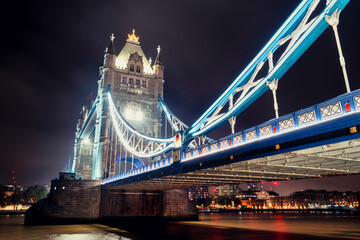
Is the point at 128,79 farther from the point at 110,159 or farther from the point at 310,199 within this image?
the point at 310,199

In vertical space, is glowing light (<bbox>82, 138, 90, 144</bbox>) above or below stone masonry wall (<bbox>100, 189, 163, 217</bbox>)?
above

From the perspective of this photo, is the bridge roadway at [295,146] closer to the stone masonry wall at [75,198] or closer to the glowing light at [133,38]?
the stone masonry wall at [75,198]

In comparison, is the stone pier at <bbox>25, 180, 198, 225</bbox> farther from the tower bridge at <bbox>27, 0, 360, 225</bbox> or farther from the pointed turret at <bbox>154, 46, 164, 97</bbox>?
the pointed turret at <bbox>154, 46, 164, 97</bbox>

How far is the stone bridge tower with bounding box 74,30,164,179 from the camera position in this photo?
48719mm

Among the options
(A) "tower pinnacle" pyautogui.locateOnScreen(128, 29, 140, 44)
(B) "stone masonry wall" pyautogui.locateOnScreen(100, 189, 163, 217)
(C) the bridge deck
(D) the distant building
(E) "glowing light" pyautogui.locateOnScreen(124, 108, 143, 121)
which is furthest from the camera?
(D) the distant building

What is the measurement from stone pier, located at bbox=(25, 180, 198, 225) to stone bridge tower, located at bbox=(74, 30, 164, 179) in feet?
22.4

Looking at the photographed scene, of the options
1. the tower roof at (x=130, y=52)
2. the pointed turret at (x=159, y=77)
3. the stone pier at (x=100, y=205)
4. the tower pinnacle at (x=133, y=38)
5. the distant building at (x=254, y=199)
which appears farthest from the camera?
the distant building at (x=254, y=199)

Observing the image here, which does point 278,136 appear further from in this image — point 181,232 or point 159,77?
point 159,77

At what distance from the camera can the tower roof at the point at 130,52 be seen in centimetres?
5788

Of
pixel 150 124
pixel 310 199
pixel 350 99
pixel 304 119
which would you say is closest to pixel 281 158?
pixel 304 119

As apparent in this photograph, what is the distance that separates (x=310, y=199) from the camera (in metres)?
171

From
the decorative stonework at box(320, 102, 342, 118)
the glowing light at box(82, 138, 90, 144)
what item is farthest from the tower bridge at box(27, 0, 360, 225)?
the glowing light at box(82, 138, 90, 144)

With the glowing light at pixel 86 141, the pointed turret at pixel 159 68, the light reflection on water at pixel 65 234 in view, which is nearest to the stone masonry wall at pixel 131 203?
the light reflection on water at pixel 65 234

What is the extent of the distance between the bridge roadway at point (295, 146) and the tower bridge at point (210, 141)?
4 centimetres
